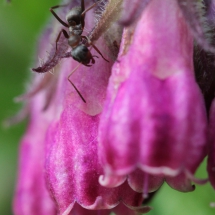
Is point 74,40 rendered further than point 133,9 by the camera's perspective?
Yes

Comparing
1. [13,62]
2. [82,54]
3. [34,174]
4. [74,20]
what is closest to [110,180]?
[82,54]

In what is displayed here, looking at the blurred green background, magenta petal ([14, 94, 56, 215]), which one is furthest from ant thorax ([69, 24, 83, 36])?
the blurred green background

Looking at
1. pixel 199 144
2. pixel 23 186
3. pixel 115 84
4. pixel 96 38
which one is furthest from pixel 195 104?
pixel 23 186

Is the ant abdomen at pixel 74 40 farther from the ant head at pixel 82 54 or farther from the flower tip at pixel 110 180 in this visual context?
the flower tip at pixel 110 180

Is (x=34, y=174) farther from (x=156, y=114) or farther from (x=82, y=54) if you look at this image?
(x=156, y=114)

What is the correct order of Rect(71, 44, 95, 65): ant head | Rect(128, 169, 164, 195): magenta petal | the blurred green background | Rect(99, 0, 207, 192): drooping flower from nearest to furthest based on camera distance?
Rect(99, 0, 207, 192): drooping flower → Rect(128, 169, 164, 195): magenta petal → Rect(71, 44, 95, 65): ant head → the blurred green background

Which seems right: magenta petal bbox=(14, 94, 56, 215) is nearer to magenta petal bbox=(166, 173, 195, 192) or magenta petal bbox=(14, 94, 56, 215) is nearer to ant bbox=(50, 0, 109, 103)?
ant bbox=(50, 0, 109, 103)
